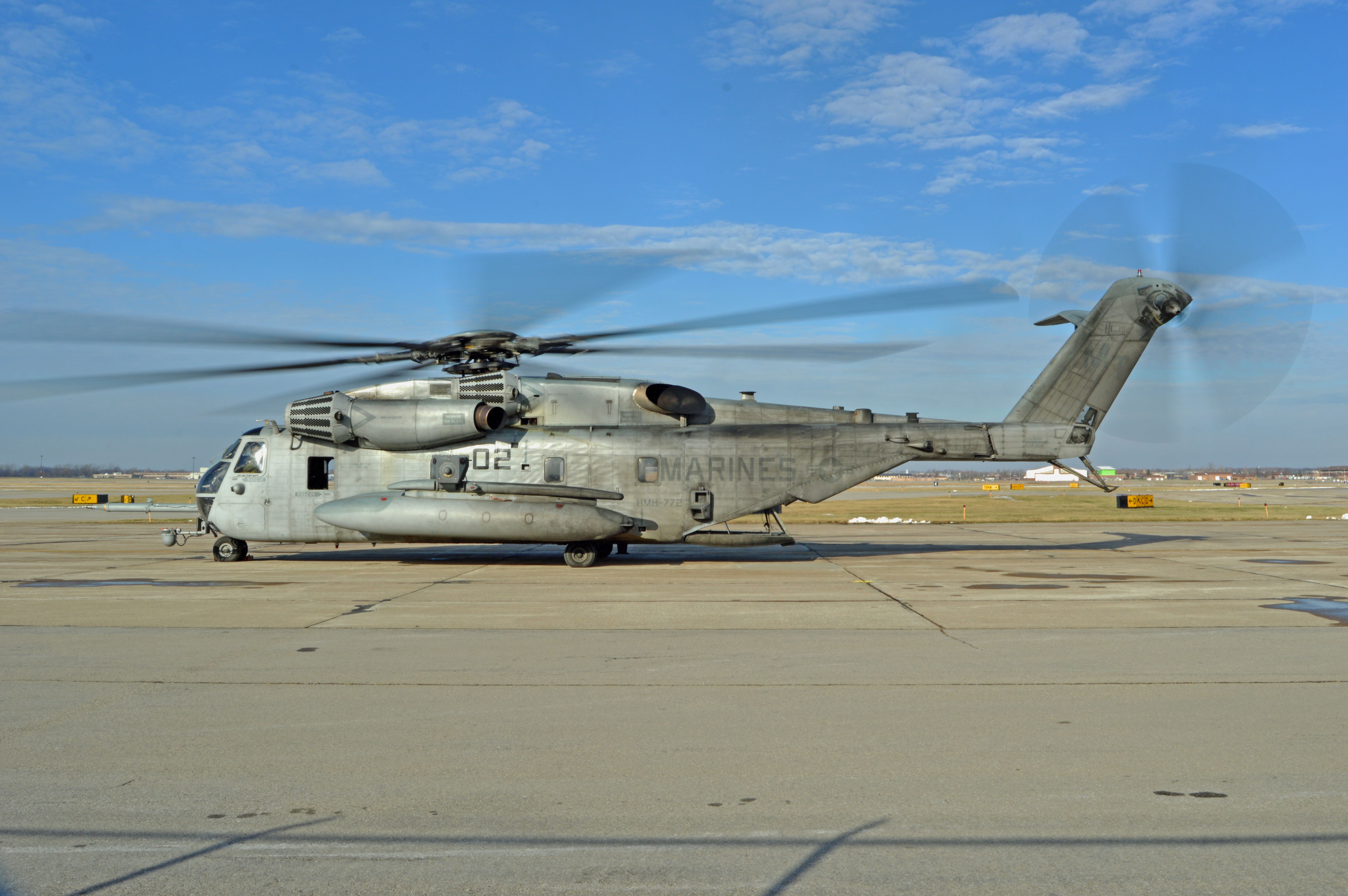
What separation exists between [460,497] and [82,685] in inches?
457

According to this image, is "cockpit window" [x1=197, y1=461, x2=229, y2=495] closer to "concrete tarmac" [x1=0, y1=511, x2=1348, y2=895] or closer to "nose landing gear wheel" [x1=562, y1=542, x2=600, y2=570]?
"concrete tarmac" [x1=0, y1=511, x2=1348, y2=895]

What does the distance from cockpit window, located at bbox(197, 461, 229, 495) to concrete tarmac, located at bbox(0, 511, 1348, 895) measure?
24.7ft

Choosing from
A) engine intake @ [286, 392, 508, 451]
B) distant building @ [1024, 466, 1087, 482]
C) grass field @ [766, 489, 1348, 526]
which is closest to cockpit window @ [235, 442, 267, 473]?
engine intake @ [286, 392, 508, 451]

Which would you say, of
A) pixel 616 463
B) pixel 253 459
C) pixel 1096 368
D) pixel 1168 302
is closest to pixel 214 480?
pixel 253 459

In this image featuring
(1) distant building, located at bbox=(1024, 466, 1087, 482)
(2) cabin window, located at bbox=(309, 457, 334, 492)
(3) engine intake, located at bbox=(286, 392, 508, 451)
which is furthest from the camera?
Result: (1) distant building, located at bbox=(1024, 466, 1087, 482)

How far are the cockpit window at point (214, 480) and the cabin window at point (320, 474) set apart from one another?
2.18 metres

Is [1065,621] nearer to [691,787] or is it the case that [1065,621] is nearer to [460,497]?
[691,787]

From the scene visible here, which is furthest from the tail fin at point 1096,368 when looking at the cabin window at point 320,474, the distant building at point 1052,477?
the distant building at point 1052,477

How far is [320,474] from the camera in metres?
20.3

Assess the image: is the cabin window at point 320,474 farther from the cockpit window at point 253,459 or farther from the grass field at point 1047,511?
the grass field at point 1047,511

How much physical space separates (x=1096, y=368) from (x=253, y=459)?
64.5ft

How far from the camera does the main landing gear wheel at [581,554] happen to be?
1953 cm

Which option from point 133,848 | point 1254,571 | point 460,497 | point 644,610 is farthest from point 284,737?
point 1254,571

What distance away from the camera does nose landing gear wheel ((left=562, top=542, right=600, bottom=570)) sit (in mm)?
19531
